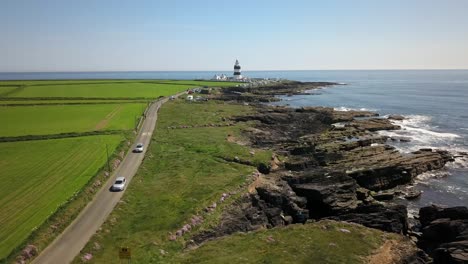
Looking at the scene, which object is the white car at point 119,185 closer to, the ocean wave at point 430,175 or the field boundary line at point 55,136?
the field boundary line at point 55,136

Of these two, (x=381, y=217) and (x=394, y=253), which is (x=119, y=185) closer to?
(x=381, y=217)

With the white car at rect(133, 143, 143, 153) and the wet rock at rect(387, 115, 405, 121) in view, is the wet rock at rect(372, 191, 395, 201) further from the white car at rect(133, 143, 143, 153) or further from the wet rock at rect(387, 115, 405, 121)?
the wet rock at rect(387, 115, 405, 121)

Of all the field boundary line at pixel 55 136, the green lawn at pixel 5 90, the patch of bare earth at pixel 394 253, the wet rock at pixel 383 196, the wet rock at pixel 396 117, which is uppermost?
the green lawn at pixel 5 90

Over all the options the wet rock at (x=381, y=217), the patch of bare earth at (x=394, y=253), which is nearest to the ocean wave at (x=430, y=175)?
the wet rock at (x=381, y=217)

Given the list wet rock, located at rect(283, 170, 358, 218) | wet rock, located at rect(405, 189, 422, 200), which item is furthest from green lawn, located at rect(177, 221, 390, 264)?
wet rock, located at rect(405, 189, 422, 200)

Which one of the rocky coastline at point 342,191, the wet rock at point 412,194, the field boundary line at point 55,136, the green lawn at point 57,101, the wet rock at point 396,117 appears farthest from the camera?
the green lawn at point 57,101

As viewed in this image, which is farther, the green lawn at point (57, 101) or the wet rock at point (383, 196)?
the green lawn at point (57, 101)

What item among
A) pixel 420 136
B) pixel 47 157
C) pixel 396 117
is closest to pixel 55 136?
pixel 47 157
